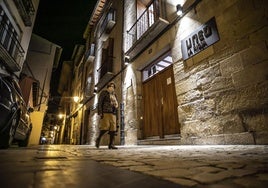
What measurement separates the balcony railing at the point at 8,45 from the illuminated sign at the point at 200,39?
6.14 metres

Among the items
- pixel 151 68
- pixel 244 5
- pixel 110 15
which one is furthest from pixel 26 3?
pixel 244 5

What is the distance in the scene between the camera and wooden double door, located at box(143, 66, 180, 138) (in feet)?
17.0

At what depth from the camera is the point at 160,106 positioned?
225 inches

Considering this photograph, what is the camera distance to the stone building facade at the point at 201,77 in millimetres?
3146

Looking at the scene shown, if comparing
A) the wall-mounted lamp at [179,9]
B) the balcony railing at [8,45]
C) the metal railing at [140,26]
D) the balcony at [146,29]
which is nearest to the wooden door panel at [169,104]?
the balcony at [146,29]

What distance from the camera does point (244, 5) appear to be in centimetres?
345

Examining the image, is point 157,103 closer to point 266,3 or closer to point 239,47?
point 239,47

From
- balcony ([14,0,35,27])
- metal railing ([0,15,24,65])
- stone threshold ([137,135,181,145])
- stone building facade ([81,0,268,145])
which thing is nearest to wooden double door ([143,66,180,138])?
stone building facade ([81,0,268,145])

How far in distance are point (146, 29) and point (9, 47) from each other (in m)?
6.24

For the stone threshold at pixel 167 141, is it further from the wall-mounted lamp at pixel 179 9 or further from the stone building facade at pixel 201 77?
the wall-mounted lamp at pixel 179 9

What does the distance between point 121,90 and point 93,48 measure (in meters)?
7.18

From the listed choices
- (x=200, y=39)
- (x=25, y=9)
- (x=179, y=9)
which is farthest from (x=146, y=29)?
(x=25, y=9)

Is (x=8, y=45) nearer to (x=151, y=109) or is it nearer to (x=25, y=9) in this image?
(x=25, y=9)

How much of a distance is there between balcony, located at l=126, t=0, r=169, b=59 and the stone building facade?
0.11 ft
